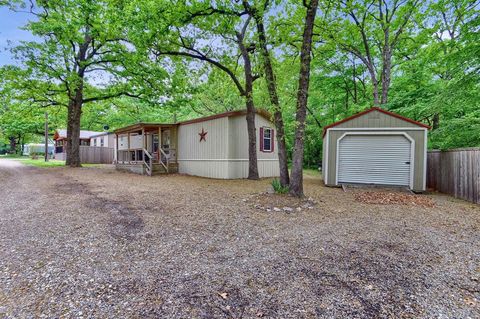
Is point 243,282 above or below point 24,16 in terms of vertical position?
below

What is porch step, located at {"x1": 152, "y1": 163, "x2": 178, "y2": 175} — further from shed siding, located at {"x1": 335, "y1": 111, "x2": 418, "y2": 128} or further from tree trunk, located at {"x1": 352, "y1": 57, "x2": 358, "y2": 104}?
tree trunk, located at {"x1": 352, "y1": 57, "x2": 358, "y2": 104}

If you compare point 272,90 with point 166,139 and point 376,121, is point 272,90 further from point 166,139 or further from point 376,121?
point 166,139

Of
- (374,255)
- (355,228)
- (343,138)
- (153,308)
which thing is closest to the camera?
(153,308)

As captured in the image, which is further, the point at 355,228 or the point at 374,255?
the point at 355,228

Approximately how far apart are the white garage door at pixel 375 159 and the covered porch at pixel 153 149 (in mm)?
8500

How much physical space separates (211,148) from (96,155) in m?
16.1

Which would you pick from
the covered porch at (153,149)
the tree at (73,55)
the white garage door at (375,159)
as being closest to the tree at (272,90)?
the white garage door at (375,159)

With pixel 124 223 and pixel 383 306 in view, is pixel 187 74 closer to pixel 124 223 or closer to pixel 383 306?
pixel 124 223

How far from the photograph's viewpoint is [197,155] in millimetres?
12672

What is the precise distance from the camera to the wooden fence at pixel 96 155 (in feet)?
73.7

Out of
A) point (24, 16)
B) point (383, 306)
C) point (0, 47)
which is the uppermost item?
point (24, 16)

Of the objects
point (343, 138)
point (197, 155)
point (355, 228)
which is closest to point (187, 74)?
point (197, 155)

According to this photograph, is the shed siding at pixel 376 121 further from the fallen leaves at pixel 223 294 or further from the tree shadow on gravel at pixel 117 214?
the fallen leaves at pixel 223 294

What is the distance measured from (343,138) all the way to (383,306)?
26.4ft
